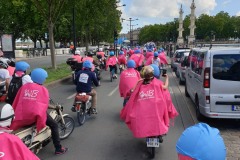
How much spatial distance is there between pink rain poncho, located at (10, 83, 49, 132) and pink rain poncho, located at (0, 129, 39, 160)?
234 centimetres

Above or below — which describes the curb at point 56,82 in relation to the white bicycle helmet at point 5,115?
below

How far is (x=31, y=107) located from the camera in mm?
5141

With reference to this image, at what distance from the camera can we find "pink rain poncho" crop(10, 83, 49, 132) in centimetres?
514

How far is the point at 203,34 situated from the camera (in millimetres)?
113500

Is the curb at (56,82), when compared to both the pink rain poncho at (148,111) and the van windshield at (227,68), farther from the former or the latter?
the pink rain poncho at (148,111)

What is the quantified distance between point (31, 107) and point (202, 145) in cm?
377

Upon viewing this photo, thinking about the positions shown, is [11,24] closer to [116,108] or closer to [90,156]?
[116,108]

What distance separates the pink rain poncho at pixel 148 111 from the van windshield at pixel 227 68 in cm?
217

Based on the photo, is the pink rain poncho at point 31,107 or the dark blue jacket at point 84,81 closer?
the pink rain poncho at point 31,107

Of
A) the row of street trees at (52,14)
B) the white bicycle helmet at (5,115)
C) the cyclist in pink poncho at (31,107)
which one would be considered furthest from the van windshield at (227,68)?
the row of street trees at (52,14)

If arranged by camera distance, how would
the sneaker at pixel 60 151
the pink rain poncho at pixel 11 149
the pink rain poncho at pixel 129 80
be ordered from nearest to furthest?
1. the pink rain poncho at pixel 11 149
2. the sneaker at pixel 60 151
3. the pink rain poncho at pixel 129 80

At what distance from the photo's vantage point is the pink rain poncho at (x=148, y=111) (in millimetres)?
5352

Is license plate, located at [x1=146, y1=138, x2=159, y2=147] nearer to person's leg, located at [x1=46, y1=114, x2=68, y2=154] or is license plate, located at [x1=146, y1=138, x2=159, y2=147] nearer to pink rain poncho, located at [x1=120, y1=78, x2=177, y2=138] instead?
pink rain poncho, located at [x1=120, y1=78, x2=177, y2=138]

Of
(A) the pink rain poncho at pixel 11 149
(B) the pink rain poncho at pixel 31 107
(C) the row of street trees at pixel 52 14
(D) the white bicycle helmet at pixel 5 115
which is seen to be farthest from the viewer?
(C) the row of street trees at pixel 52 14
